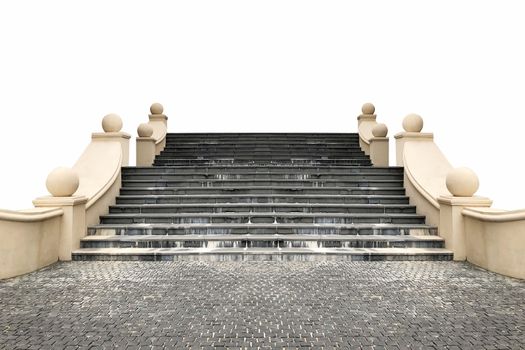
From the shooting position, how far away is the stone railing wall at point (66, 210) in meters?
6.01

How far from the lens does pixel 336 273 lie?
19.6ft

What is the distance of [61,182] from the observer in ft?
23.5

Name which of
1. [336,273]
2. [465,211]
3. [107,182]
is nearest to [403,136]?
[465,211]

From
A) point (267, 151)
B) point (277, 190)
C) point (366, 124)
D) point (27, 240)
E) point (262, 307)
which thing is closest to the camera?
point (262, 307)

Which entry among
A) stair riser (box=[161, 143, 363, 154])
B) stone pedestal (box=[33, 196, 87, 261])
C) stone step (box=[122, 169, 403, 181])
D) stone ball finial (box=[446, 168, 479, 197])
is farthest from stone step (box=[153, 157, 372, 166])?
stone pedestal (box=[33, 196, 87, 261])

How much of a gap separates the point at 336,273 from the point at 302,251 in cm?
106

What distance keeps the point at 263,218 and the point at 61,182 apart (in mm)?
4189

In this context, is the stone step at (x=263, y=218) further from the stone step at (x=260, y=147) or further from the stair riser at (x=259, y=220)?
the stone step at (x=260, y=147)

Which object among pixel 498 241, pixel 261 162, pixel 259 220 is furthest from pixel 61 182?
pixel 498 241

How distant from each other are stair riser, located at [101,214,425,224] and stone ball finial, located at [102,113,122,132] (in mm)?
2749

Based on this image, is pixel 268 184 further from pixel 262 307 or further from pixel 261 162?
pixel 262 307

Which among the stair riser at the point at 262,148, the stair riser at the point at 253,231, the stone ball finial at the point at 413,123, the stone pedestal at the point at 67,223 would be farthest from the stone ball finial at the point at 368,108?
the stone pedestal at the point at 67,223

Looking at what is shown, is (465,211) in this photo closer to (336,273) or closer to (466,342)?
(336,273)

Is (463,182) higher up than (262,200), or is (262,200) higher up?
(463,182)
